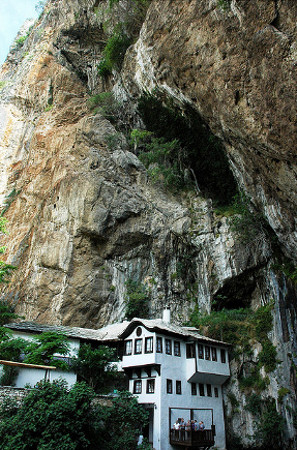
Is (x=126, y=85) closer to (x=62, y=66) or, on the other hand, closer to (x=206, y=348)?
(x=62, y=66)

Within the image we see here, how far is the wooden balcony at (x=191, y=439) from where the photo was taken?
18.7 meters

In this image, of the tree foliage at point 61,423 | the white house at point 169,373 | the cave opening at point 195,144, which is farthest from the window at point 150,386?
the cave opening at point 195,144

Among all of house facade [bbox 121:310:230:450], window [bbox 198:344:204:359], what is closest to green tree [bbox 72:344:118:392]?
house facade [bbox 121:310:230:450]

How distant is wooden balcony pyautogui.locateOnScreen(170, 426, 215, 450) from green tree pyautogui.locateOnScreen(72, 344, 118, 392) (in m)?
4.62

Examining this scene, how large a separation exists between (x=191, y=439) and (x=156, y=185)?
65.9ft

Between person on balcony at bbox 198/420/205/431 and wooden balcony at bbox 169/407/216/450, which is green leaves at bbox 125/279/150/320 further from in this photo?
person on balcony at bbox 198/420/205/431

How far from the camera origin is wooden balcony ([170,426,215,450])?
738 inches

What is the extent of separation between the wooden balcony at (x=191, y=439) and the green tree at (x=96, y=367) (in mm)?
4620

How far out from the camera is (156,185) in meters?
32.4

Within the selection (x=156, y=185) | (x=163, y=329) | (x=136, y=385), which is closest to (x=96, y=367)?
(x=136, y=385)

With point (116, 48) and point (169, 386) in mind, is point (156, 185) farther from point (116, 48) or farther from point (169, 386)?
point (169, 386)

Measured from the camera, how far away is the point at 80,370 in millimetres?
20438

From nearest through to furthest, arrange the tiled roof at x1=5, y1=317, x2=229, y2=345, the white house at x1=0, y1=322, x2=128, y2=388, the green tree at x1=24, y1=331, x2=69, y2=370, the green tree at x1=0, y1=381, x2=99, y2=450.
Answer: the green tree at x1=0, y1=381, x2=99, y2=450
the white house at x1=0, y1=322, x2=128, y2=388
the green tree at x1=24, y1=331, x2=69, y2=370
the tiled roof at x1=5, y1=317, x2=229, y2=345

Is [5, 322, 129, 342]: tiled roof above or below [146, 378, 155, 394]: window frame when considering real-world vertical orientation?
above
